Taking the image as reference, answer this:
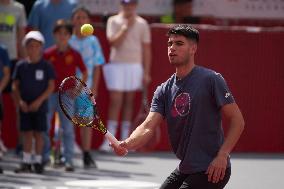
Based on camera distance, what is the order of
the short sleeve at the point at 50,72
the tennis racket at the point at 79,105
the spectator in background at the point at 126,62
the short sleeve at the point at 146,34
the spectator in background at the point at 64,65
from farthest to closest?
the short sleeve at the point at 146,34 → the spectator in background at the point at 126,62 → the spectator in background at the point at 64,65 → the short sleeve at the point at 50,72 → the tennis racket at the point at 79,105

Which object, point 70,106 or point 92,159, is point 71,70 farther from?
point 70,106

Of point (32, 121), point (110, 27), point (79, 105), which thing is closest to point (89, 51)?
point (110, 27)

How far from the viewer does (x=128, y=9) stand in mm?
12852

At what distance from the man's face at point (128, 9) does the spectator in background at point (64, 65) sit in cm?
131

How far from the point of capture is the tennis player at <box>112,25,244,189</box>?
629 cm

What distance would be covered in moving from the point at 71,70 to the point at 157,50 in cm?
244

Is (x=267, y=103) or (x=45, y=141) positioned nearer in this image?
(x=45, y=141)

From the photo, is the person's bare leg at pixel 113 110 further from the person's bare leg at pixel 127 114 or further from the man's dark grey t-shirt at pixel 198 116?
the man's dark grey t-shirt at pixel 198 116

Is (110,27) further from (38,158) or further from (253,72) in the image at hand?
(38,158)

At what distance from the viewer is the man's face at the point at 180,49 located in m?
6.33

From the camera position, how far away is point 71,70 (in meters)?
11.8

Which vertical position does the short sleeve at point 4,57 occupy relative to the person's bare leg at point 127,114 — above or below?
above

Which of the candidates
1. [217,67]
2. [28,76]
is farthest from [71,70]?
[217,67]

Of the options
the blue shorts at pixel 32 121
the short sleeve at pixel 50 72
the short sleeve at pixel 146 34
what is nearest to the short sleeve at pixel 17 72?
the short sleeve at pixel 50 72
